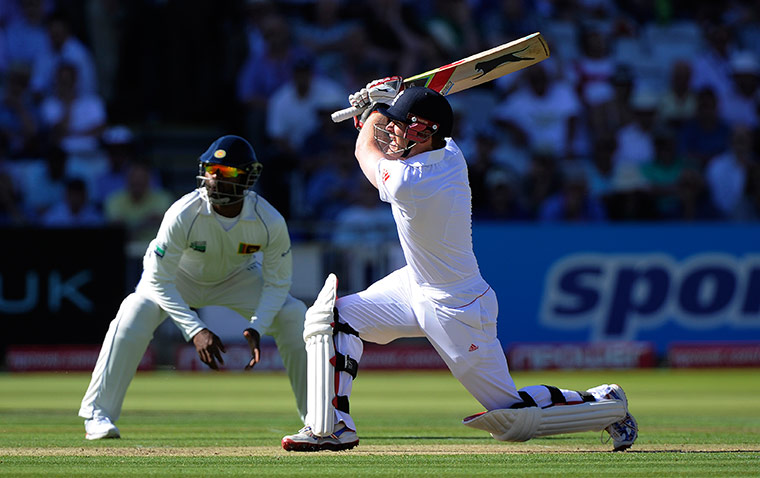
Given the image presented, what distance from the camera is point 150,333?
577 centimetres

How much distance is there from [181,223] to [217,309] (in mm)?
4993

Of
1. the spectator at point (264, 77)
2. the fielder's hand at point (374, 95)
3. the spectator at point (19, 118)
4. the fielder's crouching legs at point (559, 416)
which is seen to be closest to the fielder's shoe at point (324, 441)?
the fielder's crouching legs at point (559, 416)

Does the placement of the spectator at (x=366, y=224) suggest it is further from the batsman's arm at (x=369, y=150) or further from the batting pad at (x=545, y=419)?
the batting pad at (x=545, y=419)

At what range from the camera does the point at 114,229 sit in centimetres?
1060

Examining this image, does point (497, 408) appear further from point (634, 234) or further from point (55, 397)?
point (634, 234)

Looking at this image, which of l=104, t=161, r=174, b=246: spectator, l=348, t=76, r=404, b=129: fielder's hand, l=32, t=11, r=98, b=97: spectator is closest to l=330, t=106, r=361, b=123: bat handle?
l=348, t=76, r=404, b=129: fielder's hand

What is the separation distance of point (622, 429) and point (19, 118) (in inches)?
333

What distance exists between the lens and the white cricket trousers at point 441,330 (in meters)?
4.78

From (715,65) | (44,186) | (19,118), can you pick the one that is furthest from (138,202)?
(715,65)

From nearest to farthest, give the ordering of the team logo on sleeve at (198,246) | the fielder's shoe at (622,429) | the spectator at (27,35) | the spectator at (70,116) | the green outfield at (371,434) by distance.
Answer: the green outfield at (371,434)
the fielder's shoe at (622,429)
the team logo on sleeve at (198,246)
the spectator at (70,116)
the spectator at (27,35)

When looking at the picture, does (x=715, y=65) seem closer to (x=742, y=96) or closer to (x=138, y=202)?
(x=742, y=96)

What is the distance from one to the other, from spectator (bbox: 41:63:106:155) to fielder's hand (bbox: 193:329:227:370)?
6671 millimetres

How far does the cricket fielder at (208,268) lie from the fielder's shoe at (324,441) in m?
0.76

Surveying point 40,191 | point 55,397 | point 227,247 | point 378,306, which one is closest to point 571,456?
point 378,306
